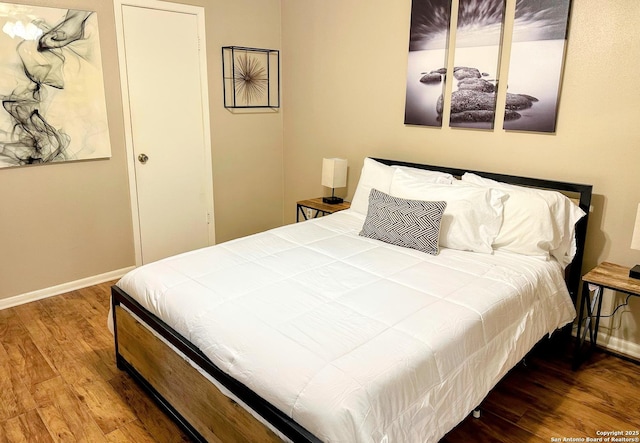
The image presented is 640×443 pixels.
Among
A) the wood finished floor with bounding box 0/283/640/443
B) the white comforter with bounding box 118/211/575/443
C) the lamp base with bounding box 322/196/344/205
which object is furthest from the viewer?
the lamp base with bounding box 322/196/344/205

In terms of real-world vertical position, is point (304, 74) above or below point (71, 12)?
below

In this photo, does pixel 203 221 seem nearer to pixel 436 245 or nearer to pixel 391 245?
pixel 391 245

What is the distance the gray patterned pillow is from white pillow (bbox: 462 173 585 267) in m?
0.41

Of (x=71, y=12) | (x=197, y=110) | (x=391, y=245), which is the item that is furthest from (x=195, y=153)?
(x=391, y=245)

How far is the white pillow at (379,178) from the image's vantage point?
10.3ft

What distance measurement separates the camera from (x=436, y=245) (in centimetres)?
269

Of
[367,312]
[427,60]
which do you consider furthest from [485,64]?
[367,312]

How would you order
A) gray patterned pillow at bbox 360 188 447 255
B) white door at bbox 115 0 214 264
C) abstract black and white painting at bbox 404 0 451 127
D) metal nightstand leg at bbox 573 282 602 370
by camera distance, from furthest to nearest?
white door at bbox 115 0 214 264 → abstract black and white painting at bbox 404 0 451 127 → gray patterned pillow at bbox 360 188 447 255 → metal nightstand leg at bbox 573 282 602 370

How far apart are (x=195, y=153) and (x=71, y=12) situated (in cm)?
136

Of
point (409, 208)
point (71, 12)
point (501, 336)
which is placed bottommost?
point (501, 336)

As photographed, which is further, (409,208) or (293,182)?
(293,182)

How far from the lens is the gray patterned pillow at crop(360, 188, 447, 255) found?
8.86ft

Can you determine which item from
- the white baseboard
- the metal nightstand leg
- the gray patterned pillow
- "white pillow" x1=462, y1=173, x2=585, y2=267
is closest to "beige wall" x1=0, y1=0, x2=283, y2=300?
the white baseboard

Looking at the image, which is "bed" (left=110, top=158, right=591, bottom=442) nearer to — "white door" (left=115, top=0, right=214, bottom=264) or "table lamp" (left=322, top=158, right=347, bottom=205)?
"table lamp" (left=322, top=158, right=347, bottom=205)
